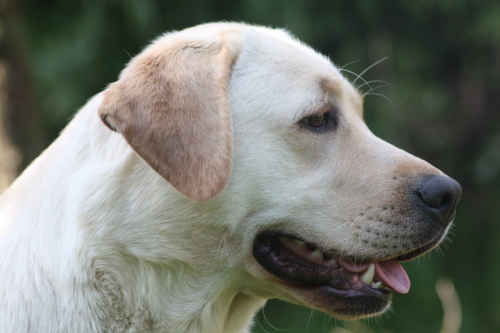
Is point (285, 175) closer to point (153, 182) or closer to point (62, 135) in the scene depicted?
point (153, 182)

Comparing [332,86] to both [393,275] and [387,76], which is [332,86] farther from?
[387,76]

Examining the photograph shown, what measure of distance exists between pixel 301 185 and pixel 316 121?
0.30m

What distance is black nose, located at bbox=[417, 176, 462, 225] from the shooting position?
284 cm

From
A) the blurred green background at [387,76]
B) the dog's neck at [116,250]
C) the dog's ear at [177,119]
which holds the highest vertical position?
the dog's ear at [177,119]

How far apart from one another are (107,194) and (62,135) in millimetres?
476

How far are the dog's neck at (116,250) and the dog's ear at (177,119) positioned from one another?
0.85 ft

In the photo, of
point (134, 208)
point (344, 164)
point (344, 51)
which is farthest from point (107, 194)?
point (344, 51)

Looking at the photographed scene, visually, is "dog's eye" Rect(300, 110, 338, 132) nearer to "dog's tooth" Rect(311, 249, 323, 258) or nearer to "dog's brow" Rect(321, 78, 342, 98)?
"dog's brow" Rect(321, 78, 342, 98)

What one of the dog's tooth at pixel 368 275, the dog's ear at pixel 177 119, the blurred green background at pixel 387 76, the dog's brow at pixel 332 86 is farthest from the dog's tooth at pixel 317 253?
the blurred green background at pixel 387 76

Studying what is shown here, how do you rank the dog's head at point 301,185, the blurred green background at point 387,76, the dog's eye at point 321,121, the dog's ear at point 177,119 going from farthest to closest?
1. the blurred green background at point 387,76
2. the dog's eye at point 321,121
3. the dog's head at point 301,185
4. the dog's ear at point 177,119

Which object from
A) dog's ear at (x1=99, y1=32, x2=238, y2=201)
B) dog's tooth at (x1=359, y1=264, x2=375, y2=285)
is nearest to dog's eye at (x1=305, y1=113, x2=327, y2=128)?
dog's ear at (x1=99, y1=32, x2=238, y2=201)

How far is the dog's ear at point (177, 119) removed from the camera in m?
2.51

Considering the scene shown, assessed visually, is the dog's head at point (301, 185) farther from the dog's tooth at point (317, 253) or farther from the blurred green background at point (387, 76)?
the blurred green background at point (387, 76)

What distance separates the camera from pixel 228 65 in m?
2.85
